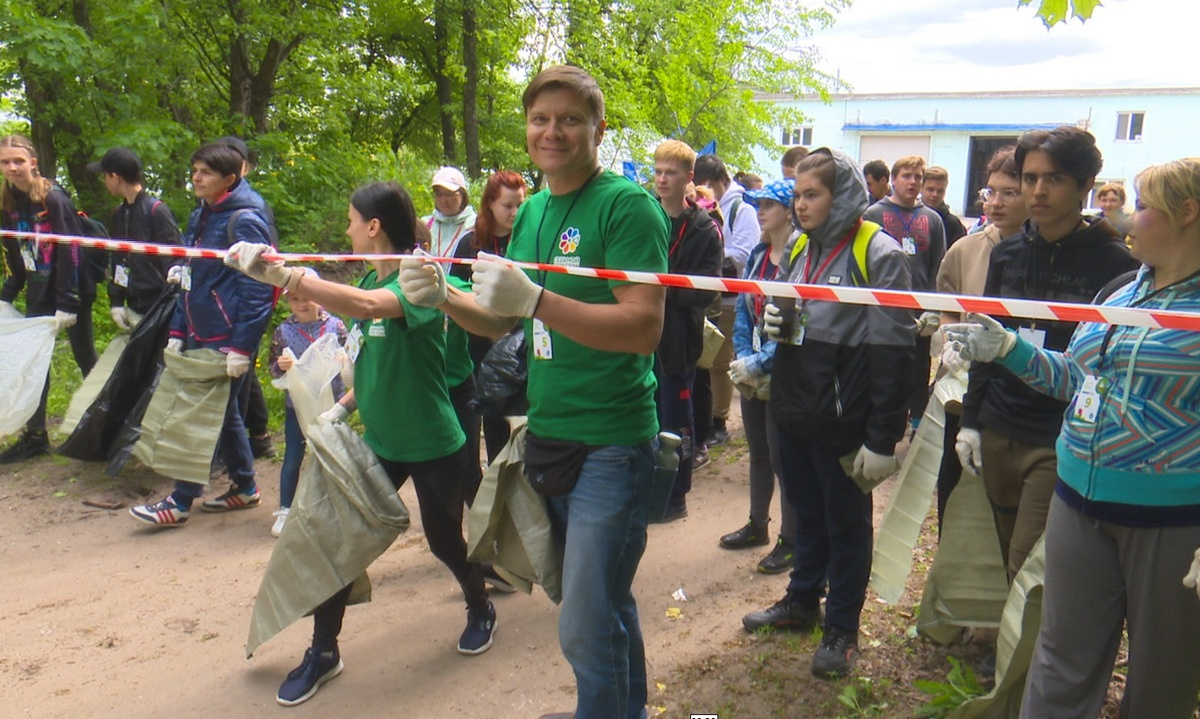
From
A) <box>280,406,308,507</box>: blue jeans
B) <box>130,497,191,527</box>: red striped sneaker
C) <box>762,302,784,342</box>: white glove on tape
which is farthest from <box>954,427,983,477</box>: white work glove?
<box>130,497,191,527</box>: red striped sneaker

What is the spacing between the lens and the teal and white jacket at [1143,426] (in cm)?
216

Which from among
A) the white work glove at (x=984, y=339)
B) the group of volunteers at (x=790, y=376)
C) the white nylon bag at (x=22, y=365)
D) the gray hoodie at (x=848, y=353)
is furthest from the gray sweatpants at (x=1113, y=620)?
the white nylon bag at (x=22, y=365)

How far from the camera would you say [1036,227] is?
304 cm

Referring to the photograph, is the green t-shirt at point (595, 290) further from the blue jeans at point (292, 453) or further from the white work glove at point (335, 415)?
the blue jeans at point (292, 453)

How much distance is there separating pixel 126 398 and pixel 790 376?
14.7ft

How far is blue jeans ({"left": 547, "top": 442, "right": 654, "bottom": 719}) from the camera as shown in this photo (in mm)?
2514

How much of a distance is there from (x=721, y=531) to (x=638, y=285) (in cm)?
292

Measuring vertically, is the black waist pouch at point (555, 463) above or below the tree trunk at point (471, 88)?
below

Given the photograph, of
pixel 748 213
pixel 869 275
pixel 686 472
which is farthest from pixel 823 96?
pixel 869 275

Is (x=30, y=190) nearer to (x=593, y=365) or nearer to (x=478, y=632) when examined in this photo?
(x=478, y=632)

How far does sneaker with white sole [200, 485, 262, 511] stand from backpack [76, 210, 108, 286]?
2.07 metres

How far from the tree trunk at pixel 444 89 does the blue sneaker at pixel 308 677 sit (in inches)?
541

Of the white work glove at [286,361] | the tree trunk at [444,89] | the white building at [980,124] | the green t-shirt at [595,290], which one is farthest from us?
the white building at [980,124]

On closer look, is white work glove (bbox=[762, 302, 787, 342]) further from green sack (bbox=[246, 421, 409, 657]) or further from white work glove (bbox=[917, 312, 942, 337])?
green sack (bbox=[246, 421, 409, 657])
